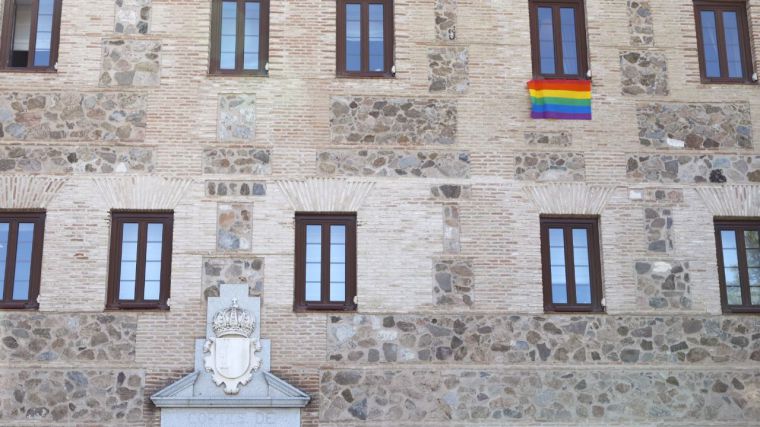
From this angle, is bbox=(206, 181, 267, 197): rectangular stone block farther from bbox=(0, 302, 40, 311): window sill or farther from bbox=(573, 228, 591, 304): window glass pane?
bbox=(573, 228, 591, 304): window glass pane

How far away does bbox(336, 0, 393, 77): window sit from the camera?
52.8ft

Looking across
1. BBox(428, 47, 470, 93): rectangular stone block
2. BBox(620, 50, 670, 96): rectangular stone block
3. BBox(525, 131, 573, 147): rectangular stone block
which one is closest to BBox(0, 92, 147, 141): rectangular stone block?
BBox(428, 47, 470, 93): rectangular stone block

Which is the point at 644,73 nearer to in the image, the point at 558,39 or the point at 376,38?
the point at 558,39

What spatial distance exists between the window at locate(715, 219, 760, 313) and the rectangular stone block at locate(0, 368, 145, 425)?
351 inches

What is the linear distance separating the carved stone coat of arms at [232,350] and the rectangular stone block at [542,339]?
45.0 inches

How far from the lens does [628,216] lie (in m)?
15.6

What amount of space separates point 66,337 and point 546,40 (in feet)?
28.9

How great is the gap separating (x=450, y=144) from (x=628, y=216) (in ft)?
9.70

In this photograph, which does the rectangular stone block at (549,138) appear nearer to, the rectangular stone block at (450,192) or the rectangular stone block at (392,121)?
the rectangular stone block at (392,121)

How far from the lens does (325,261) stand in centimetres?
1523

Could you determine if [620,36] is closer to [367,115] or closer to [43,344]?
[367,115]

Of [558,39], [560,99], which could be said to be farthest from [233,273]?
[558,39]

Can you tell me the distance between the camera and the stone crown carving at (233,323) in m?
14.6

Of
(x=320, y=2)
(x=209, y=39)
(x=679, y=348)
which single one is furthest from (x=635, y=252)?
(x=209, y=39)
